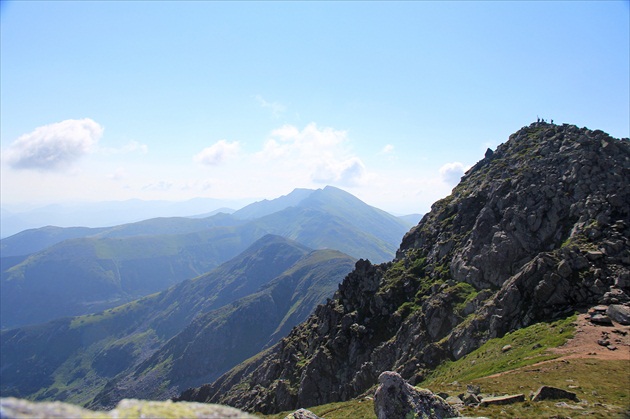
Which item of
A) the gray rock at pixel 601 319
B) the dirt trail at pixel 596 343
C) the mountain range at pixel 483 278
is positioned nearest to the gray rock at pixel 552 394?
the dirt trail at pixel 596 343

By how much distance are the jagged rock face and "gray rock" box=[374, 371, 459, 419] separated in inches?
2072

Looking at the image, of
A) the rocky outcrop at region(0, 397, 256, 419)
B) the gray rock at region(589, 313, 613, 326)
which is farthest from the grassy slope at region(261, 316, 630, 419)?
the rocky outcrop at region(0, 397, 256, 419)

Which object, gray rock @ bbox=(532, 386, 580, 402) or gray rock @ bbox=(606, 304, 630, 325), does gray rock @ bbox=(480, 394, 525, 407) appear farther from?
gray rock @ bbox=(606, 304, 630, 325)

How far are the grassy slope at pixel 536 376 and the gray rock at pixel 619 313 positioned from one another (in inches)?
239

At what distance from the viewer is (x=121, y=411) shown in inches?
312

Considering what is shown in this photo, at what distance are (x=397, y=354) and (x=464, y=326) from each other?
64.6ft

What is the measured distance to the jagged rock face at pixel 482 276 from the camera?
7344 cm

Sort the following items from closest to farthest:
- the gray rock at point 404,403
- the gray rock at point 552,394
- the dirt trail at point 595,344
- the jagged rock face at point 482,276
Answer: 1. the gray rock at point 404,403
2. the gray rock at point 552,394
3. the dirt trail at point 595,344
4. the jagged rock face at point 482,276

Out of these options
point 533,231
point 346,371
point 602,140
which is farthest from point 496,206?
point 346,371

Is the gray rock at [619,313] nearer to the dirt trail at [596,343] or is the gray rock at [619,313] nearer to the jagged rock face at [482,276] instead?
the dirt trail at [596,343]

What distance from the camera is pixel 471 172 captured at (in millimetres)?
162250

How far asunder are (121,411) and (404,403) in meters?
25.4

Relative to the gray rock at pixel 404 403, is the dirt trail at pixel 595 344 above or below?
below

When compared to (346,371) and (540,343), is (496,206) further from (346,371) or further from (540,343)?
(346,371)
